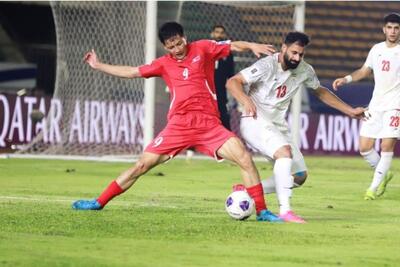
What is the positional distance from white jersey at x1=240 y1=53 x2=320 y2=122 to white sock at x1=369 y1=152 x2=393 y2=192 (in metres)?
2.89

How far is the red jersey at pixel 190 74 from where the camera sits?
1128cm

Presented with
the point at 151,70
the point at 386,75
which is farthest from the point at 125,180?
the point at 386,75

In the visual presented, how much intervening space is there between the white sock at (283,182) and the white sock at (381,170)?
337 cm

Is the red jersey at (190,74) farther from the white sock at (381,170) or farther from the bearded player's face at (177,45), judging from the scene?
the white sock at (381,170)

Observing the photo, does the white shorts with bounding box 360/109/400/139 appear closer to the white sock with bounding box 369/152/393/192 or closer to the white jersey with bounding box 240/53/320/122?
the white sock with bounding box 369/152/393/192

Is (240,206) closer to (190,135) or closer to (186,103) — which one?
(190,135)

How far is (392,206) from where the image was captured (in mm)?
13203

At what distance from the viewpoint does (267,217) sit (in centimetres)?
1091

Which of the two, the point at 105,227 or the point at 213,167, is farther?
the point at 213,167

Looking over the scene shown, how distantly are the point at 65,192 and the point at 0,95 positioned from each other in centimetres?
809

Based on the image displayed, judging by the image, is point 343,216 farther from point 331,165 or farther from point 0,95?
point 0,95

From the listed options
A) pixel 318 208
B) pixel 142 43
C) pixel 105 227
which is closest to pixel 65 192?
pixel 318 208

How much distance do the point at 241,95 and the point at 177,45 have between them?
0.68 meters

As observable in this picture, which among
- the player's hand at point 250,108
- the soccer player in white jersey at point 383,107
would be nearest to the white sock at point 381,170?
the soccer player in white jersey at point 383,107
